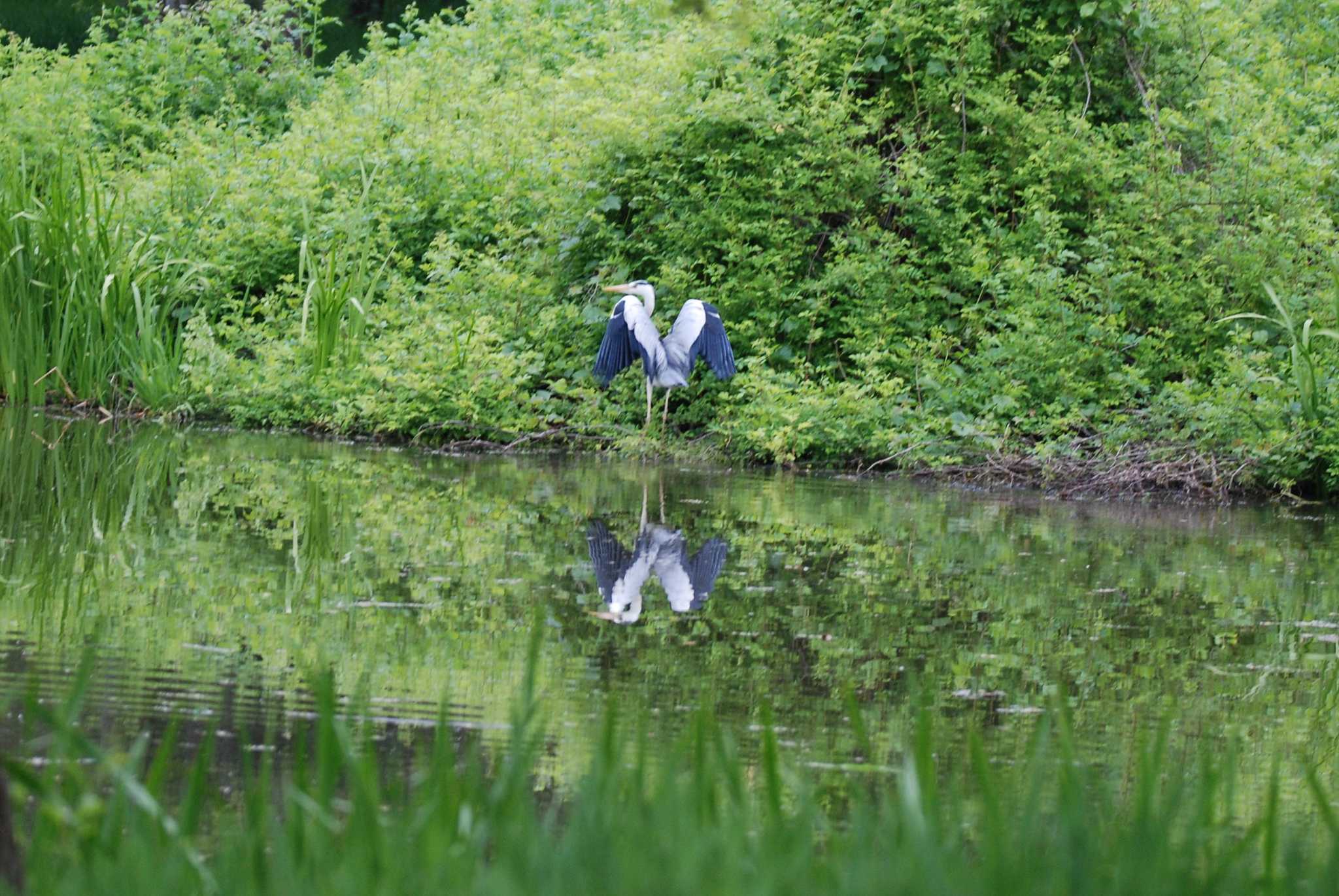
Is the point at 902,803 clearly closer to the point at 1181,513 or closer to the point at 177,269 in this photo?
the point at 1181,513

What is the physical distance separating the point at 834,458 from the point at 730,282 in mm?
1556

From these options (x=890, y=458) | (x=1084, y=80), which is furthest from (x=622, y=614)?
(x=1084, y=80)

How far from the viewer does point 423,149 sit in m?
13.6

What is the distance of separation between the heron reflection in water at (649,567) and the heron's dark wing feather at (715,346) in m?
2.90

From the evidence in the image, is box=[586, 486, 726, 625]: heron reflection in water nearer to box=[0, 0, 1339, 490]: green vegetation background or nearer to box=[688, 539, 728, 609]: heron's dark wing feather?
box=[688, 539, 728, 609]: heron's dark wing feather

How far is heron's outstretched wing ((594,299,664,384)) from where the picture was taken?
10375 millimetres

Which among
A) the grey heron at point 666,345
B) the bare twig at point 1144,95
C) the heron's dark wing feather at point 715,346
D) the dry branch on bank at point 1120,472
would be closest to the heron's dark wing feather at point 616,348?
the grey heron at point 666,345

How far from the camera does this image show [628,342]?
10500 millimetres

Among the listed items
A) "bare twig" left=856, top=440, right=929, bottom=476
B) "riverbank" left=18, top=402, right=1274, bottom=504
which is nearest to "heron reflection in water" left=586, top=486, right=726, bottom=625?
"bare twig" left=856, top=440, right=929, bottom=476

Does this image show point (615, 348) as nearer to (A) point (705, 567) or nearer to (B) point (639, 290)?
(B) point (639, 290)

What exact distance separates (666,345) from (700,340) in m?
0.20

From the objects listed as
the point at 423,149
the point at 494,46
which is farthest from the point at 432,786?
the point at 494,46

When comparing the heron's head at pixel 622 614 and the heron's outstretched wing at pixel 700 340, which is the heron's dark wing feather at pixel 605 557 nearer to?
the heron's head at pixel 622 614

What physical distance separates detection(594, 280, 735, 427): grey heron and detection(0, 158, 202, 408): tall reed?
122 inches
